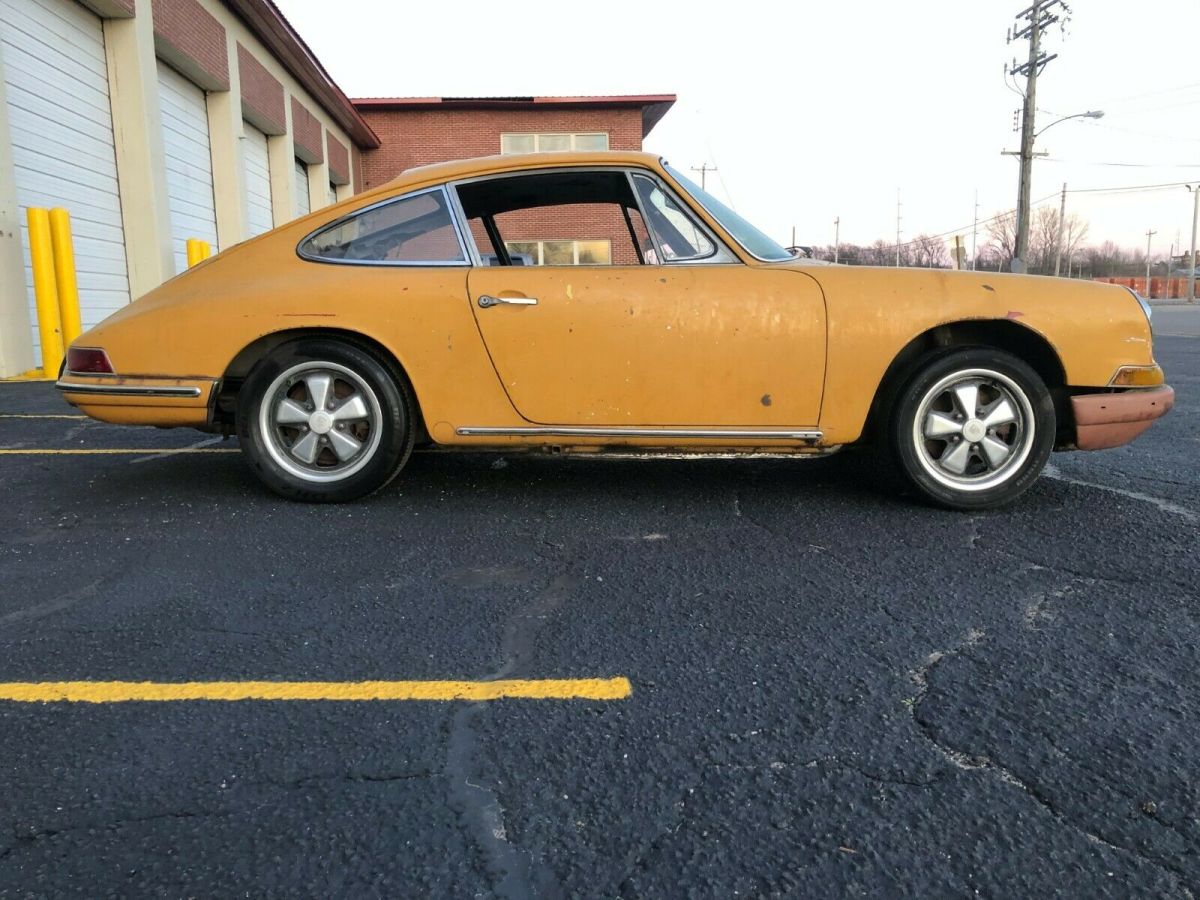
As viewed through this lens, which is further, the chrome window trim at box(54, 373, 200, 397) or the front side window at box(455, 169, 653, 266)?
the front side window at box(455, 169, 653, 266)

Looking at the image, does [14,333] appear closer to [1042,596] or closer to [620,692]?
[620,692]

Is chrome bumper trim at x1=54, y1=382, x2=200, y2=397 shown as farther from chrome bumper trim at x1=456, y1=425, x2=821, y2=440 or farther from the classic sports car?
chrome bumper trim at x1=456, y1=425, x2=821, y2=440

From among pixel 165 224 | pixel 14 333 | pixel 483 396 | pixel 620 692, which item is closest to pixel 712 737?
pixel 620 692

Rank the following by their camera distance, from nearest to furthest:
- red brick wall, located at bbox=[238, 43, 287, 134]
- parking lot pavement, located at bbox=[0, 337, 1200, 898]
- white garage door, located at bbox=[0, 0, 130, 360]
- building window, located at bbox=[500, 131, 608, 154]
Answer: parking lot pavement, located at bbox=[0, 337, 1200, 898], white garage door, located at bbox=[0, 0, 130, 360], red brick wall, located at bbox=[238, 43, 287, 134], building window, located at bbox=[500, 131, 608, 154]

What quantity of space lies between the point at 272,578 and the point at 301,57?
17146mm

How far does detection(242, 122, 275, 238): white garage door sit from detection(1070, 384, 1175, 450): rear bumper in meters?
14.2

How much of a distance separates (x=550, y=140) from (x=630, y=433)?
2334cm

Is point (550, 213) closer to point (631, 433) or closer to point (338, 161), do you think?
point (631, 433)

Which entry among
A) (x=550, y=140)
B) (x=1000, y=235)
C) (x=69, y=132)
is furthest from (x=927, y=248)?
(x=69, y=132)

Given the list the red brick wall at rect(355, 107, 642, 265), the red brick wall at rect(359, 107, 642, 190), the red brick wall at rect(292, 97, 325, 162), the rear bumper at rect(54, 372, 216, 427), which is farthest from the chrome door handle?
the red brick wall at rect(359, 107, 642, 190)

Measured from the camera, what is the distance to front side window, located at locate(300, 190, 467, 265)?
3.63m

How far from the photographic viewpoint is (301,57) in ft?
54.9

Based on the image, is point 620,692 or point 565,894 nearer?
point 565,894

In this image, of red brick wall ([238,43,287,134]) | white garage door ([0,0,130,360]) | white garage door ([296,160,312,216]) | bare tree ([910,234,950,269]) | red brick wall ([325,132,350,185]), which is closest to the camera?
white garage door ([0,0,130,360])
